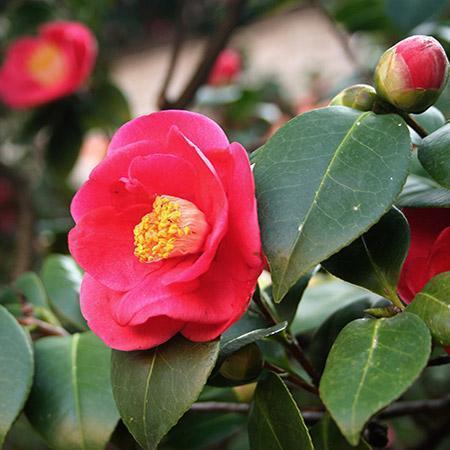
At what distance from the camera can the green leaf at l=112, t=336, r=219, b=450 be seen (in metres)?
0.50

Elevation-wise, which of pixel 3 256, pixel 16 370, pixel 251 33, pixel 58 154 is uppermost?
pixel 16 370

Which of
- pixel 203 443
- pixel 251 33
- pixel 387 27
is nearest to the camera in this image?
pixel 203 443

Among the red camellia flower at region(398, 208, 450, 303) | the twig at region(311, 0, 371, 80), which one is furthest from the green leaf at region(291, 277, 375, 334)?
the twig at region(311, 0, 371, 80)

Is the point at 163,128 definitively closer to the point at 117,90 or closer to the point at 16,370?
the point at 16,370

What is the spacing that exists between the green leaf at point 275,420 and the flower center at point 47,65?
1189 mm

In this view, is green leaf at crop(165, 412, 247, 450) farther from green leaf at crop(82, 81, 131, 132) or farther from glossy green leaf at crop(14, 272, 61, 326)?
green leaf at crop(82, 81, 131, 132)

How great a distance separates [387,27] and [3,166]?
3.28ft

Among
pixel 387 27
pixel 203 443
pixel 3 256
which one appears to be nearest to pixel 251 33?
pixel 3 256

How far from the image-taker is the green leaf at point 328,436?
0.58 metres

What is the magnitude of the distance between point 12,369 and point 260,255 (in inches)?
9.9

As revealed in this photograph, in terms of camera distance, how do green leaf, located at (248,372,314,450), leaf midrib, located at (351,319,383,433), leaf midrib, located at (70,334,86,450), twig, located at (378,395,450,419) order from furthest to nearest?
twig, located at (378,395,450,419) < leaf midrib, located at (70,334,86,450) < green leaf, located at (248,372,314,450) < leaf midrib, located at (351,319,383,433)

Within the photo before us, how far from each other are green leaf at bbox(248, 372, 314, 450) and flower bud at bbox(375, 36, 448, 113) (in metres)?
0.22

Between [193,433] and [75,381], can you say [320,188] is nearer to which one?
[75,381]

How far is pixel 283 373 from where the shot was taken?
0.63 metres
